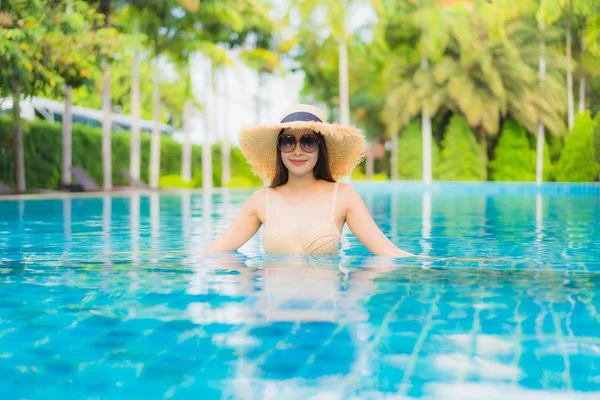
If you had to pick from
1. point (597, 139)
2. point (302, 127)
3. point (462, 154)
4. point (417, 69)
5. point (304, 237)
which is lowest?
point (304, 237)

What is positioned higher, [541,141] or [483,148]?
[541,141]

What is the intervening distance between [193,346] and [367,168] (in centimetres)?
4817

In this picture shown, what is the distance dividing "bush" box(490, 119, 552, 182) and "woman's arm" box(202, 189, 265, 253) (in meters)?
38.7

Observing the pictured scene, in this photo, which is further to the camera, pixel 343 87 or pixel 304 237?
pixel 343 87

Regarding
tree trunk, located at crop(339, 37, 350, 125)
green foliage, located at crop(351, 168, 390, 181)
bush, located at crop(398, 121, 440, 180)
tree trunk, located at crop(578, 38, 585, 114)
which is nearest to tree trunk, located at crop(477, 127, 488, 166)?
bush, located at crop(398, 121, 440, 180)

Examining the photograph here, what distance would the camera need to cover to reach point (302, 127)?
612cm

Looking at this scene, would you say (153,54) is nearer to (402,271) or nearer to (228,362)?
(402,271)

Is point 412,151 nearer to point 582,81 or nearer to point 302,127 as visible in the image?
point 582,81

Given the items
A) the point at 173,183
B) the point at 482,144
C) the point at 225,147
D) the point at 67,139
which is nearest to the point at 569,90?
the point at 482,144

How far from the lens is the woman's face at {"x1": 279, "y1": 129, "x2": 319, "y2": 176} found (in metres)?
6.23

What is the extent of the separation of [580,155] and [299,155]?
35.9m

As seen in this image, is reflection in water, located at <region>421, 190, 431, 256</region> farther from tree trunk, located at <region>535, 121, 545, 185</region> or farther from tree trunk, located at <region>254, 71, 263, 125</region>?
tree trunk, located at <region>254, 71, 263, 125</region>

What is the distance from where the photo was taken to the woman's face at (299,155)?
623 cm

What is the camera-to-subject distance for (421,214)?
669 inches
